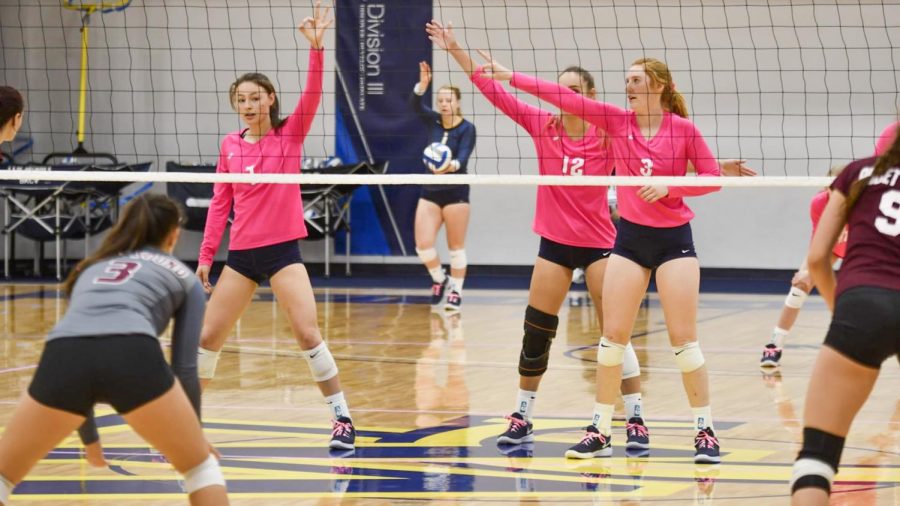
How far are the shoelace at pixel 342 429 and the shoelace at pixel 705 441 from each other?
5.52ft

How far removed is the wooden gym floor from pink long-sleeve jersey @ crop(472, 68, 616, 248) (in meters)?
1.08

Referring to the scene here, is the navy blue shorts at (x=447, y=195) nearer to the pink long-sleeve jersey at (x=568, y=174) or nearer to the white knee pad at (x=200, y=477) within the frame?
the pink long-sleeve jersey at (x=568, y=174)

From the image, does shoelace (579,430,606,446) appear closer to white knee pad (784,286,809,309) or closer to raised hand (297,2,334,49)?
raised hand (297,2,334,49)

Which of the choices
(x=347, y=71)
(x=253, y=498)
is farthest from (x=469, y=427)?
(x=347, y=71)

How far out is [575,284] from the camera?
48.9 ft

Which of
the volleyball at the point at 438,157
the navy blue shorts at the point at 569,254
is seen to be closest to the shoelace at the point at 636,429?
the navy blue shorts at the point at 569,254

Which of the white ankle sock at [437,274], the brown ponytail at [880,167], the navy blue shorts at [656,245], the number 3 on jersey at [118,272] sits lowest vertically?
the white ankle sock at [437,274]

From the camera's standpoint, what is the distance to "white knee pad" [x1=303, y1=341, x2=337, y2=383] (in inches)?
254

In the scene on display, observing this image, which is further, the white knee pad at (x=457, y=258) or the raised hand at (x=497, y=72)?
the white knee pad at (x=457, y=258)

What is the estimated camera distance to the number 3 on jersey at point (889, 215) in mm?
3865

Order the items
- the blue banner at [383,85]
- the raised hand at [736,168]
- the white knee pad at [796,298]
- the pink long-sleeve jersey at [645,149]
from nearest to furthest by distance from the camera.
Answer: the pink long-sleeve jersey at [645,149] < the raised hand at [736,168] < the white knee pad at [796,298] < the blue banner at [383,85]

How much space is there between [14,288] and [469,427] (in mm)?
8521

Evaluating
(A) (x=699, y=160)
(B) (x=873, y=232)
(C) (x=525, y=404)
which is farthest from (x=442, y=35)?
(B) (x=873, y=232)

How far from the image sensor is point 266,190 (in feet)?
Result: 21.5
